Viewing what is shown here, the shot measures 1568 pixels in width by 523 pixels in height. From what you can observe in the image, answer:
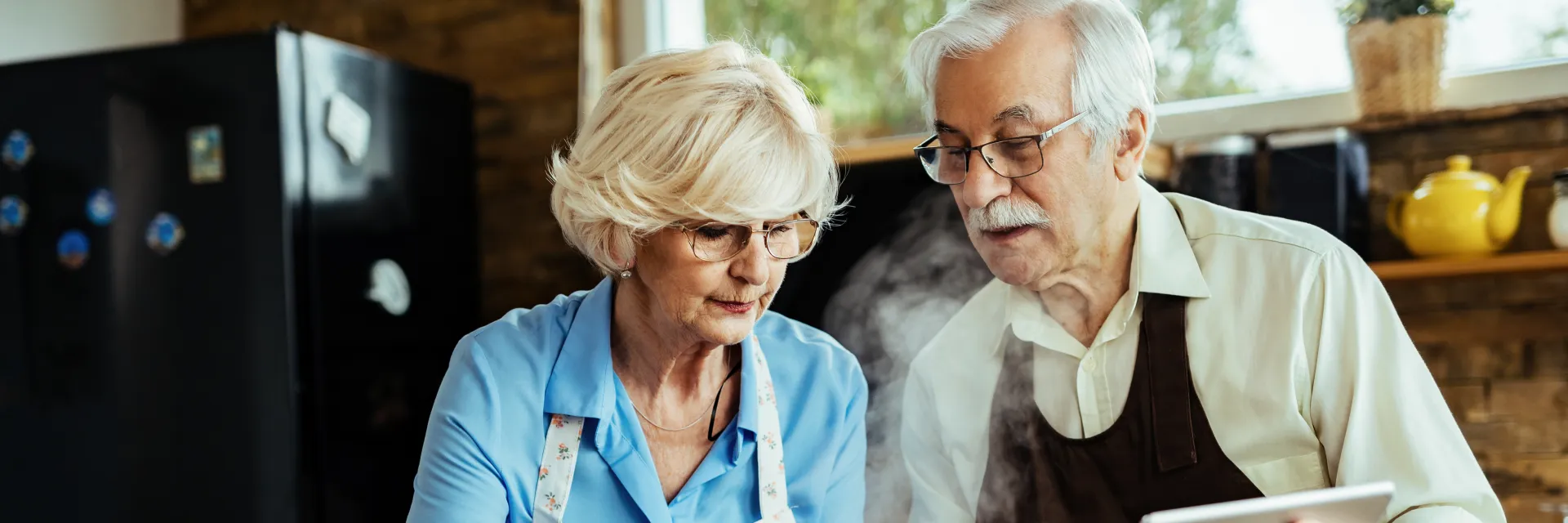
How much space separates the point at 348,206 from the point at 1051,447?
5.09ft

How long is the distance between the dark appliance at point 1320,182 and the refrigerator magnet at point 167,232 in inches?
75.2

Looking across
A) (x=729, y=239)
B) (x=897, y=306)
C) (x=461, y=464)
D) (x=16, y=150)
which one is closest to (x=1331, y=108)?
(x=897, y=306)

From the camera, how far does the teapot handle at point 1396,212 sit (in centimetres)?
154

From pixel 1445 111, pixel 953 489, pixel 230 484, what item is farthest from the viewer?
pixel 230 484

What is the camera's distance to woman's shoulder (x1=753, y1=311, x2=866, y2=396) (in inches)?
52.6

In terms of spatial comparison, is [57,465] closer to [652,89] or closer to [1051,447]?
[652,89]

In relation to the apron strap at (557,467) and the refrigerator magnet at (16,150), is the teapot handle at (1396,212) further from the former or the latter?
the refrigerator magnet at (16,150)

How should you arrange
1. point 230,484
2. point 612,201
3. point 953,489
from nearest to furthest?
point 612,201 → point 953,489 → point 230,484

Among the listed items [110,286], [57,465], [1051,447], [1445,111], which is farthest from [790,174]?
[57,465]

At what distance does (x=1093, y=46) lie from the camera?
117cm

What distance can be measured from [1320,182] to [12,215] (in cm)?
237

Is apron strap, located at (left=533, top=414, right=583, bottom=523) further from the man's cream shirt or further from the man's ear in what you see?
the man's ear

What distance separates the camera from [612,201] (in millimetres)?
1161

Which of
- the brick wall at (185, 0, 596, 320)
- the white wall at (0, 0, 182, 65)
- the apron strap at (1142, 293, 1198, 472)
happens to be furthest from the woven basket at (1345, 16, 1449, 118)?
the white wall at (0, 0, 182, 65)
